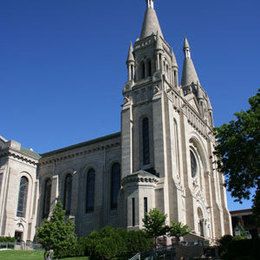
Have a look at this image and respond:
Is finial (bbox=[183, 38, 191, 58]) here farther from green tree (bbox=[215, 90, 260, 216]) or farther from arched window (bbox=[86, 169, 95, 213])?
green tree (bbox=[215, 90, 260, 216])

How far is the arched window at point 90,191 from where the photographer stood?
51719mm

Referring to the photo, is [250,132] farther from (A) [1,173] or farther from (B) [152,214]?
(A) [1,173]

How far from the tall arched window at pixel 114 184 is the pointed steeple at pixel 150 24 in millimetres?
18282

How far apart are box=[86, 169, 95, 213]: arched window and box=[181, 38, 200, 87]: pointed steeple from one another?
74.7 ft

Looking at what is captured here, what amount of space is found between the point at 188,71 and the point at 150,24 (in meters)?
13.3

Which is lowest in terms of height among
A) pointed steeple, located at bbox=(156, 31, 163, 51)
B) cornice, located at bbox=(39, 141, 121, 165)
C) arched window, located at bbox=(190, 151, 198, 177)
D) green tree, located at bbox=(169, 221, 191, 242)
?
green tree, located at bbox=(169, 221, 191, 242)

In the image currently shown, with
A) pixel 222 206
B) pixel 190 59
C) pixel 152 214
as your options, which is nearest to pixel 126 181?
pixel 152 214

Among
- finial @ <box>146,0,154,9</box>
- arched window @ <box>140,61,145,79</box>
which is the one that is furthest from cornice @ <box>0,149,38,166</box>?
finial @ <box>146,0,154,9</box>

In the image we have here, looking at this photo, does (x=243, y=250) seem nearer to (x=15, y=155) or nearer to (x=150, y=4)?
(x=15, y=155)

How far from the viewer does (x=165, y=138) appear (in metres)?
45.7

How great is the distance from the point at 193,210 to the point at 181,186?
2.81m

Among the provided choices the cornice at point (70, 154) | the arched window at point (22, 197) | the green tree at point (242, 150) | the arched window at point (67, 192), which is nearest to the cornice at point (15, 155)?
the cornice at point (70, 154)

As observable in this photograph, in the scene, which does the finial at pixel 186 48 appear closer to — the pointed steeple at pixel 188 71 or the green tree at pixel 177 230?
the pointed steeple at pixel 188 71

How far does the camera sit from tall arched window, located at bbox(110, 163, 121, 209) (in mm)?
49531
